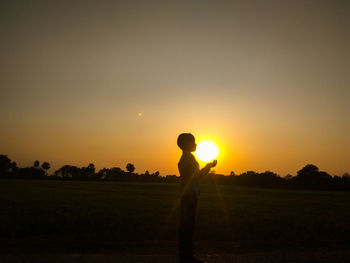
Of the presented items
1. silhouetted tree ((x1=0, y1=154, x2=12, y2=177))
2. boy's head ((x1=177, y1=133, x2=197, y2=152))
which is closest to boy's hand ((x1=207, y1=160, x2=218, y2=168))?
boy's head ((x1=177, y1=133, x2=197, y2=152))

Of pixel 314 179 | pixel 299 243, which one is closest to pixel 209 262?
pixel 299 243

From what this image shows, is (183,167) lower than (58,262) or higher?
higher

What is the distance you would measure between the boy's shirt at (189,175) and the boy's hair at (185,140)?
0.63ft

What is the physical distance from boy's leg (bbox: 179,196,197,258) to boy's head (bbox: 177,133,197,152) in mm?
910

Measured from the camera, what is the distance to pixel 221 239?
8.41 metres

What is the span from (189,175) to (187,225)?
0.94 metres

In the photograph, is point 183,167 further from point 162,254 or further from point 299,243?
point 299,243

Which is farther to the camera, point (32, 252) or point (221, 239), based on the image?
A: point (221, 239)

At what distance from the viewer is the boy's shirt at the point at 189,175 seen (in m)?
5.33

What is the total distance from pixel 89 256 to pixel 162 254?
1504 millimetres

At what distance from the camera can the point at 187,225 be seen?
544cm

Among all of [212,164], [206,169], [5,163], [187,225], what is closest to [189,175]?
[206,169]

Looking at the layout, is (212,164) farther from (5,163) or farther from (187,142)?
(5,163)

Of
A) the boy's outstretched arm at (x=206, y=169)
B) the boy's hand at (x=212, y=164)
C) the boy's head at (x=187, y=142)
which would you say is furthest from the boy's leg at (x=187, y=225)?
the boy's head at (x=187, y=142)
